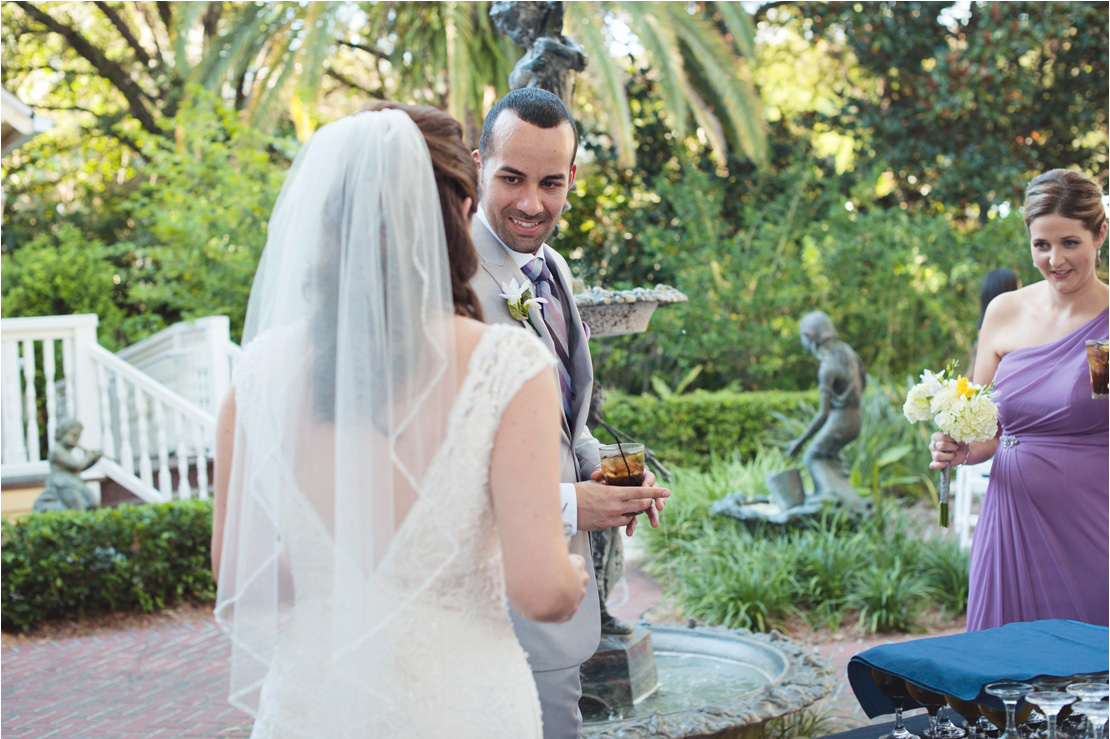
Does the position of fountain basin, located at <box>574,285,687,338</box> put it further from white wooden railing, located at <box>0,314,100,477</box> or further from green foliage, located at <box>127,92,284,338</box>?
Answer: green foliage, located at <box>127,92,284,338</box>

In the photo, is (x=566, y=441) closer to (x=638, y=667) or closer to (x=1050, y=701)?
(x=1050, y=701)

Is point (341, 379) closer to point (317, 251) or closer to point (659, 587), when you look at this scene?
point (317, 251)

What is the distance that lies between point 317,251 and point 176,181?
1068cm

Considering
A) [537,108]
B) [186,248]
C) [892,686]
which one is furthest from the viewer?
A: [186,248]

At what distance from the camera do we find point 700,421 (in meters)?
10.9

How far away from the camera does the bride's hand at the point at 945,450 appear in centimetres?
328

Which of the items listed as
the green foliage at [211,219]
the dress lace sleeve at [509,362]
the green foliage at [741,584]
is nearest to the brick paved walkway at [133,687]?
the green foliage at [741,584]

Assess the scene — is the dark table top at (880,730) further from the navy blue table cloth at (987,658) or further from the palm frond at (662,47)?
the palm frond at (662,47)

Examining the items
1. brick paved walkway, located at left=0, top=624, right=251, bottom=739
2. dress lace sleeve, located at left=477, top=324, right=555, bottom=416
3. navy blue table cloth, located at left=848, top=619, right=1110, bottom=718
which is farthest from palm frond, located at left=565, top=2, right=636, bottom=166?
dress lace sleeve, located at left=477, top=324, right=555, bottom=416

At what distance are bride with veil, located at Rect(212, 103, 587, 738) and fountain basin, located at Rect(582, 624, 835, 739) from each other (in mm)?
1929

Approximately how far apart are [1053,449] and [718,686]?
194 cm

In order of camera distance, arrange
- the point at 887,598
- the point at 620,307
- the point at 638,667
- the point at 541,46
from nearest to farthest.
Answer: the point at 541,46 < the point at 620,307 < the point at 638,667 < the point at 887,598

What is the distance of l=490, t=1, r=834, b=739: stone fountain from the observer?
143 inches

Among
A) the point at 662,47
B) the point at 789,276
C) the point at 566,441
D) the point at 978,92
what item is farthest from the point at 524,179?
the point at 978,92
